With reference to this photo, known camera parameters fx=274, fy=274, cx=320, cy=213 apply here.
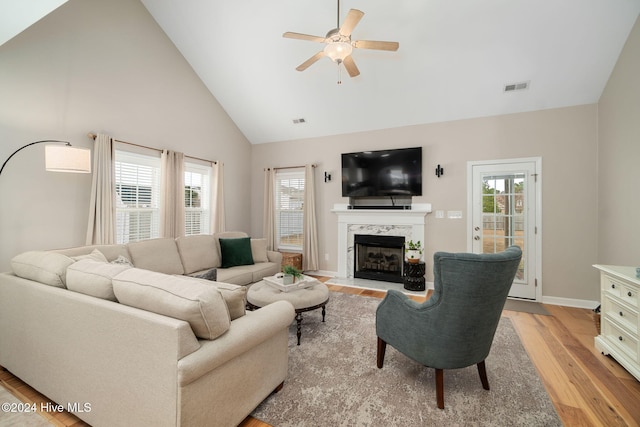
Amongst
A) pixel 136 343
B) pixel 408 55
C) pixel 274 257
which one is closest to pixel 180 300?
pixel 136 343

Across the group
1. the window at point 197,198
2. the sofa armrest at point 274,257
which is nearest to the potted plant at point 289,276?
the sofa armrest at point 274,257

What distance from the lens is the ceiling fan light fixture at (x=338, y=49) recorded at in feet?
8.46

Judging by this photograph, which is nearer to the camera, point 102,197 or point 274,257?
point 102,197

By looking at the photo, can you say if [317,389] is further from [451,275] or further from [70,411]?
[70,411]

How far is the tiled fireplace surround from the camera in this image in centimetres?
463

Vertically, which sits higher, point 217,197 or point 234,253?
point 217,197

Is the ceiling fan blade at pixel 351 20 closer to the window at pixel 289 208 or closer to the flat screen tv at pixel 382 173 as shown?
the flat screen tv at pixel 382 173

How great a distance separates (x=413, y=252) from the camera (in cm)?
450

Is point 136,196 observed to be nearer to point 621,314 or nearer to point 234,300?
point 234,300

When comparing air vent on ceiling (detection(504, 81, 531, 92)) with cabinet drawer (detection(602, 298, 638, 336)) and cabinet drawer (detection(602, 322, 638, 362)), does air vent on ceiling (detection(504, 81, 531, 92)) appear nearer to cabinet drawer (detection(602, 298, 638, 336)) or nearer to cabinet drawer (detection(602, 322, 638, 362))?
cabinet drawer (detection(602, 298, 638, 336))

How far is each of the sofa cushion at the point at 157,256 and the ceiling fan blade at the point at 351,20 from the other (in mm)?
3216

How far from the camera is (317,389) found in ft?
6.51

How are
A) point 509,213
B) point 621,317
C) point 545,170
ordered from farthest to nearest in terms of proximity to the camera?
point 509,213 → point 545,170 → point 621,317

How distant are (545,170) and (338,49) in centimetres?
346
